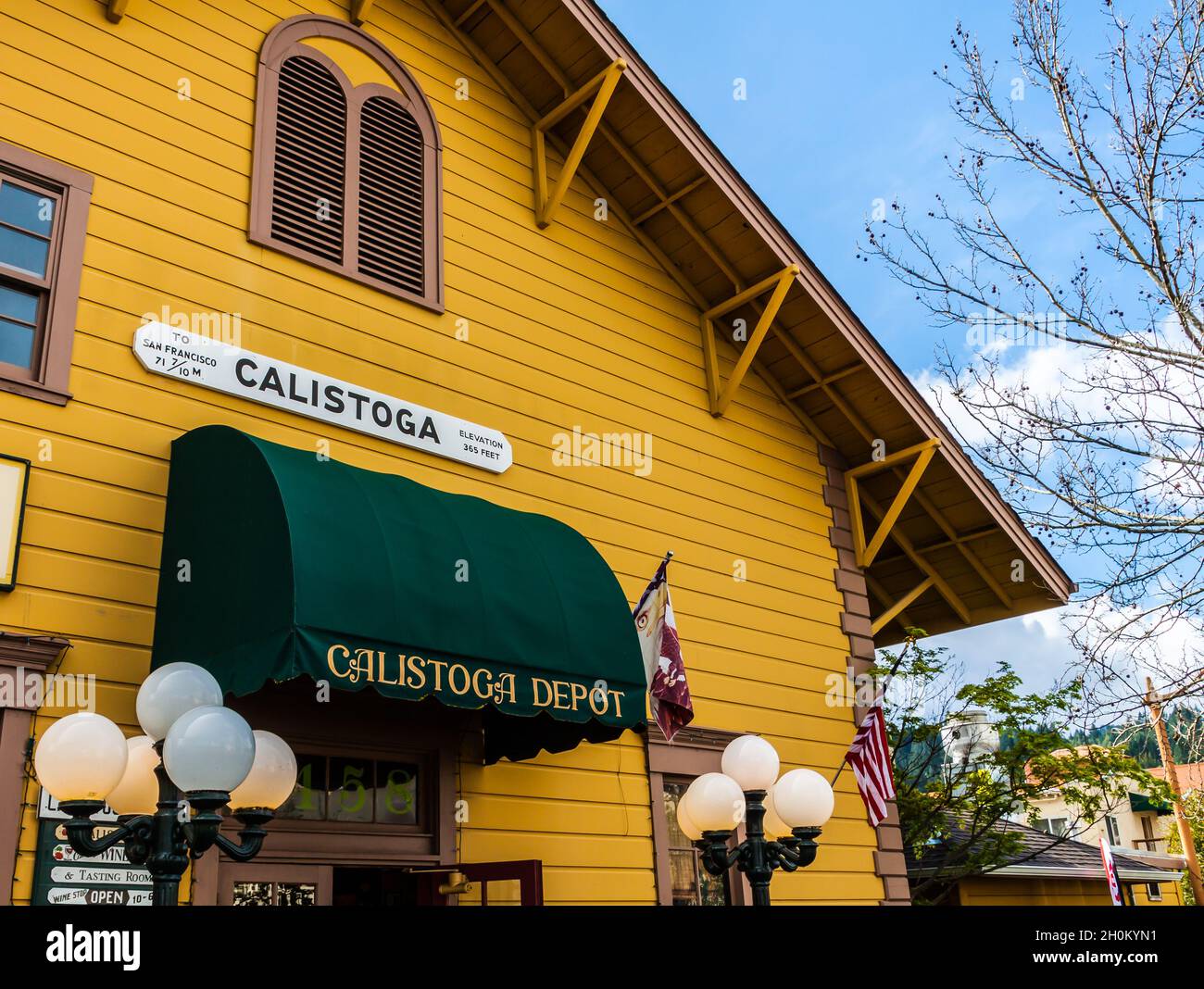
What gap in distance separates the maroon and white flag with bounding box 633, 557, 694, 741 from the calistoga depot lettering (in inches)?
30.2

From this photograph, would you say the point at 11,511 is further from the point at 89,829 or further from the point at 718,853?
the point at 718,853

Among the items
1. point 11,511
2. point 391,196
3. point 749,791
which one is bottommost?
point 749,791

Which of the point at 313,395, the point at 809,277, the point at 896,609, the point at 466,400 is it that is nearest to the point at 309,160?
the point at 313,395

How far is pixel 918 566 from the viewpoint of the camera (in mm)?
12555

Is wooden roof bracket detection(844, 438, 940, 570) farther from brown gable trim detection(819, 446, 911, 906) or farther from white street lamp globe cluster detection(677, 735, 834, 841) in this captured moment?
white street lamp globe cluster detection(677, 735, 834, 841)

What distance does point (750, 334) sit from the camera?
37.3 ft

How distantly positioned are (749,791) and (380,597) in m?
2.61

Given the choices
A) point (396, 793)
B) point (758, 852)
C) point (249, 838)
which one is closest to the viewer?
point (249, 838)

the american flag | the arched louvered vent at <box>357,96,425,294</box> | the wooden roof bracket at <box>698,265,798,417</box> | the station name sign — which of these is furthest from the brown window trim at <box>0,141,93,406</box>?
the american flag

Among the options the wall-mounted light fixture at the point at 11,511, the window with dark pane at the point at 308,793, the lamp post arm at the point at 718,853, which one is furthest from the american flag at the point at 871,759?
the wall-mounted light fixture at the point at 11,511

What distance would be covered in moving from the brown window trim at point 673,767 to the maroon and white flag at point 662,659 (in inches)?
29.5
